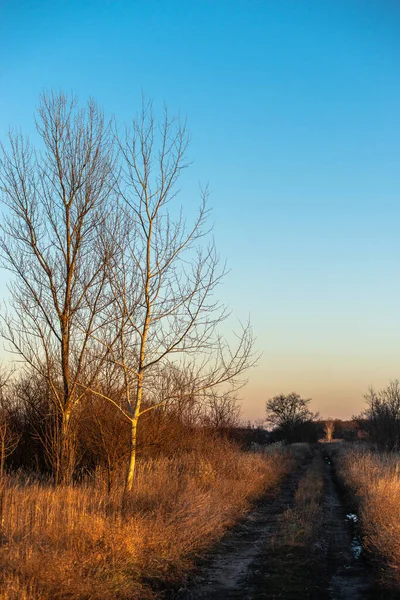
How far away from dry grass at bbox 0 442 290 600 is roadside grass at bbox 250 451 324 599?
1.16m

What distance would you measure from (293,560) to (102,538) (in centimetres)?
311

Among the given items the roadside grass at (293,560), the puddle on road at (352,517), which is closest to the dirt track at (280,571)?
the roadside grass at (293,560)

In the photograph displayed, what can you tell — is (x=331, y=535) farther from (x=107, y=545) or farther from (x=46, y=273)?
(x=46, y=273)

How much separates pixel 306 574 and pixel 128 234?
666 cm

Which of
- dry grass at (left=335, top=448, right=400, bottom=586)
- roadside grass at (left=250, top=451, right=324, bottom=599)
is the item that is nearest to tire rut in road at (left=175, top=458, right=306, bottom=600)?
roadside grass at (left=250, top=451, right=324, bottom=599)

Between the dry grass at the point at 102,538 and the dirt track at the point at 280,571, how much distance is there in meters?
0.37

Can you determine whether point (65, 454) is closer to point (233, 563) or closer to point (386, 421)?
point (233, 563)

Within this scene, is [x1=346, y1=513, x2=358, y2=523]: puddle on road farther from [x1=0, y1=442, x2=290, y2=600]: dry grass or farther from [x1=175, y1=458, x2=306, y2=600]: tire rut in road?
[x1=0, y1=442, x2=290, y2=600]: dry grass

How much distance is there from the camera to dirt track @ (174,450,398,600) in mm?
6803

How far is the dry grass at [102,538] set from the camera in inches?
231

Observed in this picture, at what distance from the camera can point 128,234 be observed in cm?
1057

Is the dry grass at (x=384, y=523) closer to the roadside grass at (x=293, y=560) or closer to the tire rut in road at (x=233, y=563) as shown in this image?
the roadside grass at (x=293, y=560)

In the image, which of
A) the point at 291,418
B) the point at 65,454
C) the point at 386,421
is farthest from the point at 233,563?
the point at 291,418

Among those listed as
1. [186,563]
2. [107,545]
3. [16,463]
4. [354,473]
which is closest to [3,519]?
[107,545]
